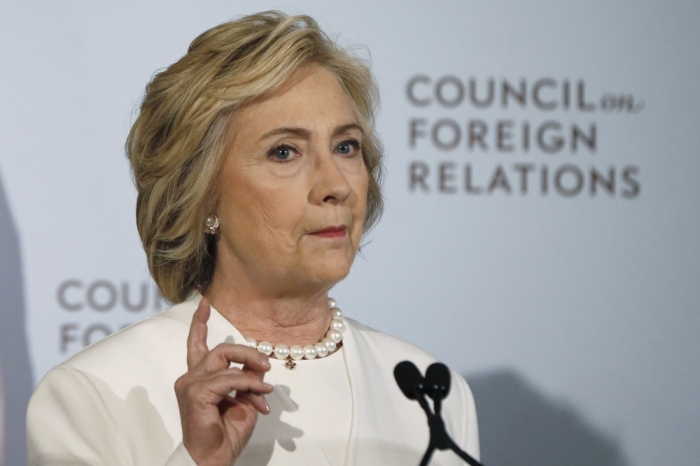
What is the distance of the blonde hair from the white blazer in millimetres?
144

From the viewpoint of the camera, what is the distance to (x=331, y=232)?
2.15m

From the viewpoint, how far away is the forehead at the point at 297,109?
2182 millimetres

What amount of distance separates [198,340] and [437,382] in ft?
1.55

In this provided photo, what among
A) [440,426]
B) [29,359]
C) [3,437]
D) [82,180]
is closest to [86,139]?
[82,180]

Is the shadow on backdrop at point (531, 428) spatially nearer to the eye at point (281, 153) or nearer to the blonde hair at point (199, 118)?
the blonde hair at point (199, 118)

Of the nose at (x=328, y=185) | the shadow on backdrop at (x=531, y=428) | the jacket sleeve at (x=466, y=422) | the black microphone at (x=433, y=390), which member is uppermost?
the nose at (x=328, y=185)

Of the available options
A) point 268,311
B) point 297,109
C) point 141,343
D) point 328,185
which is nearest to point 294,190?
point 328,185

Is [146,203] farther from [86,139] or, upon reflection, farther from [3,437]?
[3,437]

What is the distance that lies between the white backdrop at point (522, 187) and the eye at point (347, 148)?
82 cm

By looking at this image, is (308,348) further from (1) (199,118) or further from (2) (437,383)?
(2) (437,383)

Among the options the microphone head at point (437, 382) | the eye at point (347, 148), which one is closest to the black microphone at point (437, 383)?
the microphone head at point (437, 382)

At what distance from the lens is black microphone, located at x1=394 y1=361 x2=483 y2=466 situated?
4.90 feet

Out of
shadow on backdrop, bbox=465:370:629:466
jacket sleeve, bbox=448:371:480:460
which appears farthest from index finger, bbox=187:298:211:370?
shadow on backdrop, bbox=465:370:629:466

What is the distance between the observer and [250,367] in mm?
1707
